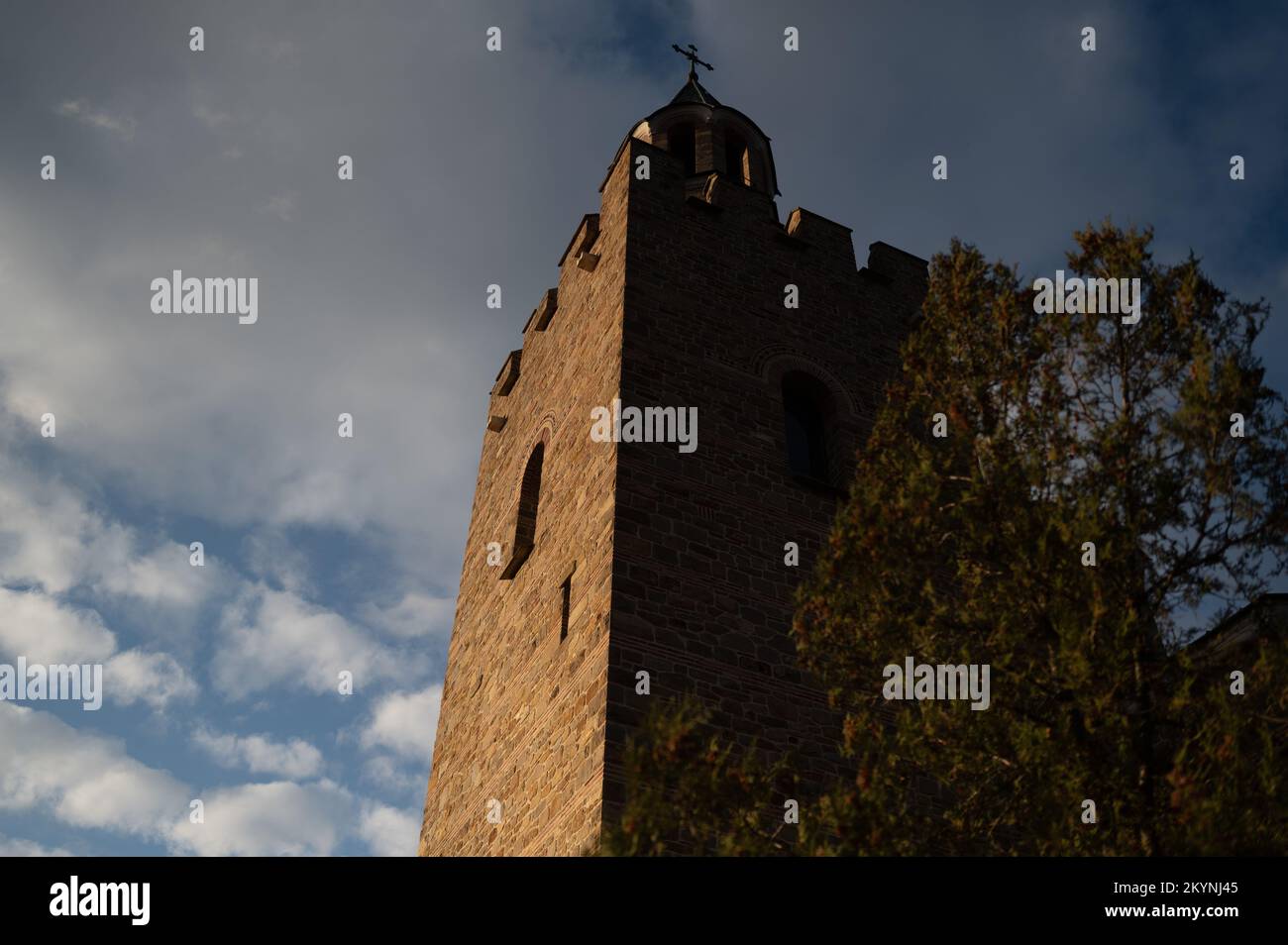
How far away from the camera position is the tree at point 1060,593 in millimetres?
5383

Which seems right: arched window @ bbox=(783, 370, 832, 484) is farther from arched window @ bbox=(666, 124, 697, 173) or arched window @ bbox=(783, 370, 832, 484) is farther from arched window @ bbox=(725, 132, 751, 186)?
arched window @ bbox=(666, 124, 697, 173)

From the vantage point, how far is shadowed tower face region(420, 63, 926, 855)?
345 inches

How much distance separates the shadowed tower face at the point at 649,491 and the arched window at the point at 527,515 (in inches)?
1.1

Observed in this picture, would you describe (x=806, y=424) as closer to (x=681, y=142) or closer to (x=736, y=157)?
(x=736, y=157)

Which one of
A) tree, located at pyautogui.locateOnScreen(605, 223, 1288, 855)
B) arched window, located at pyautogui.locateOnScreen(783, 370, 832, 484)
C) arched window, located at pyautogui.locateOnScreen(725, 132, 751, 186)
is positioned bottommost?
tree, located at pyautogui.locateOnScreen(605, 223, 1288, 855)

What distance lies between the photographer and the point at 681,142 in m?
17.4

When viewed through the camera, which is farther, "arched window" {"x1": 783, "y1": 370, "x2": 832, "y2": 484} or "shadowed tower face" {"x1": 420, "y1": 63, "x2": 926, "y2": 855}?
"arched window" {"x1": 783, "y1": 370, "x2": 832, "y2": 484}

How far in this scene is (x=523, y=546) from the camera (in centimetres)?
1199

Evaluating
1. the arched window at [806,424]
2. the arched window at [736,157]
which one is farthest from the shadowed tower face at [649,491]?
the arched window at [736,157]

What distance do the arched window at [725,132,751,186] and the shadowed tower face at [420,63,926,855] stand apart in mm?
1819

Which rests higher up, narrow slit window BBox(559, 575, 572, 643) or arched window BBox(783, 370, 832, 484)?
arched window BBox(783, 370, 832, 484)

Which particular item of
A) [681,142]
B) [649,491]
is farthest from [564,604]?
[681,142]

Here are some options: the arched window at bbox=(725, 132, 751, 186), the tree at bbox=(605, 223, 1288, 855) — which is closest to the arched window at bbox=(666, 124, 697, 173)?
the arched window at bbox=(725, 132, 751, 186)

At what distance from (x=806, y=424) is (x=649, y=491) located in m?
2.88
